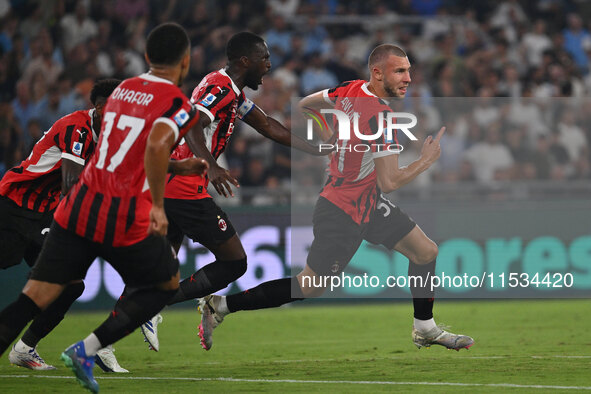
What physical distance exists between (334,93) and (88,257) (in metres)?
3.60

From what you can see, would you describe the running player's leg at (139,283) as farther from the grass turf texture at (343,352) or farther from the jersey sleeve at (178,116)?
the grass turf texture at (343,352)

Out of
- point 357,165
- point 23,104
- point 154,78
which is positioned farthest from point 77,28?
point 154,78

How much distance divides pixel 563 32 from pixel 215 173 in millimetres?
13373

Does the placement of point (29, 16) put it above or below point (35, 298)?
above

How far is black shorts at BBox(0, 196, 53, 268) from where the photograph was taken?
26.5ft

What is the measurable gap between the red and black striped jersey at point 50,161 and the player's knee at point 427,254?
118 inches

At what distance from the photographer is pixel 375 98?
8250 millimetres

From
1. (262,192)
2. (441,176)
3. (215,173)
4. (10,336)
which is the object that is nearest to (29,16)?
(262,192)

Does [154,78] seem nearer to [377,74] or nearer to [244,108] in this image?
[244,108]

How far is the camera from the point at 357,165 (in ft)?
27.8

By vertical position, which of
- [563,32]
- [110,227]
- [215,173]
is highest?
[563,32]

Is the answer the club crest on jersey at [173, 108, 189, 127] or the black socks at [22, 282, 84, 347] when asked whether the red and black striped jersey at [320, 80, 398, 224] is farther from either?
the club crest on jersey at [173, 108, 189, 127]

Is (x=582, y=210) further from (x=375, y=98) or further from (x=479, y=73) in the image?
(x=375, y=98)

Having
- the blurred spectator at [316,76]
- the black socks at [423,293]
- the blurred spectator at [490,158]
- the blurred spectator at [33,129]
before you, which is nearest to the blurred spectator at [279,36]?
the blurred spectator at [316,76]
